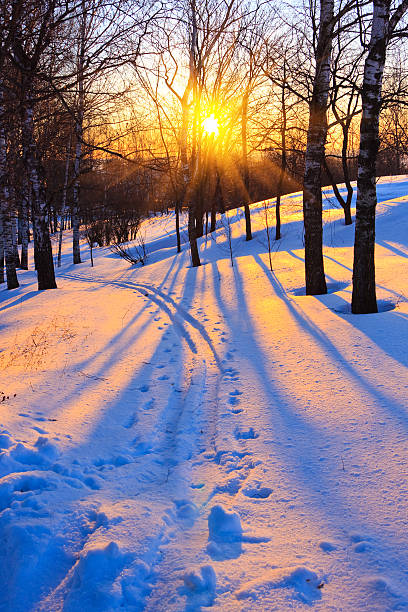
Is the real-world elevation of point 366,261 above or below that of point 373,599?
above

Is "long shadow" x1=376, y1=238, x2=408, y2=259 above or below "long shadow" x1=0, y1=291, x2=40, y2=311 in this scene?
above

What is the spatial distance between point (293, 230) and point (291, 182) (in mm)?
26608

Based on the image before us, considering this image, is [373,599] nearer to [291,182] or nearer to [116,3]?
[116,3]

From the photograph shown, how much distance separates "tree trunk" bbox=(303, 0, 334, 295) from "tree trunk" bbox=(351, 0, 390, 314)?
1064mm

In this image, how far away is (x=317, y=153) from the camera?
7457mm

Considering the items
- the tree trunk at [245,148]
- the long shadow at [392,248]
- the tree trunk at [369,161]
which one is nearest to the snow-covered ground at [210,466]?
the tree trunk at [369,161]

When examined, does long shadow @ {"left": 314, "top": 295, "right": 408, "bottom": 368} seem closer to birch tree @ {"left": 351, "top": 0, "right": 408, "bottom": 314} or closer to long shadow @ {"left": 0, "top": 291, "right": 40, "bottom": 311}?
birch tree @ {"left": 351, "top": 0, "right": 408, "bottom": 314}

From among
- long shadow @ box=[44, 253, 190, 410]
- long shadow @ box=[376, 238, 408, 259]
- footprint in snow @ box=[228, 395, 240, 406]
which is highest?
long shadow @ box=[376, 238, 408, 259]

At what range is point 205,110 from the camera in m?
15.7

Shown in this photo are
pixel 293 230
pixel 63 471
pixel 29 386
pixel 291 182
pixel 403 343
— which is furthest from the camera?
pixel 291 182

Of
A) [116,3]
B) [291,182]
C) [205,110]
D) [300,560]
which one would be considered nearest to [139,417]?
[300,560]

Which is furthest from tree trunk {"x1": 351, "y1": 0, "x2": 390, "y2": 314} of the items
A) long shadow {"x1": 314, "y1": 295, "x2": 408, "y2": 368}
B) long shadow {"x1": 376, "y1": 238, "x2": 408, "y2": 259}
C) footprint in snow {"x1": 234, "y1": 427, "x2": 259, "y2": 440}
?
long shadow {"x1": 376, "y1": 238, "x2": 408, "y2": 259}

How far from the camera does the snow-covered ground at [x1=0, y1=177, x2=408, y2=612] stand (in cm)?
196

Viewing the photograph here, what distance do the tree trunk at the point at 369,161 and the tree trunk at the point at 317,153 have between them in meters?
1.06
